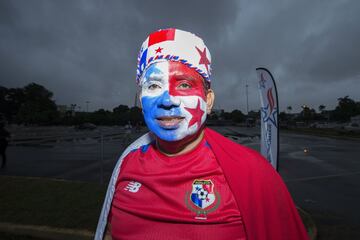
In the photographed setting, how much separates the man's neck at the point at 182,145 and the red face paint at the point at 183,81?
0.89 feet

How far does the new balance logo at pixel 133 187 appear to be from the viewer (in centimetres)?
155

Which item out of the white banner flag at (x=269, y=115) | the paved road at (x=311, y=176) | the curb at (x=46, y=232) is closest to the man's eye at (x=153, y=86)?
the white banner flag at (x=269, y=115)

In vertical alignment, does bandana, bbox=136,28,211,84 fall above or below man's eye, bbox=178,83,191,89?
above

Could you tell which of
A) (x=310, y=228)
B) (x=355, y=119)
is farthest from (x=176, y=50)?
(x=355, y=119)

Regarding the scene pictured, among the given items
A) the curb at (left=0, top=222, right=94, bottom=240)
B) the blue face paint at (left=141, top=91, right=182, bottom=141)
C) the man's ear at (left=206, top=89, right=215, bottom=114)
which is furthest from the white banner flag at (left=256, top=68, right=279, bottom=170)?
the curb at (left=0, top=222, right=94, bottom=240)

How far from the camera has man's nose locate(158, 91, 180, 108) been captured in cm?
150

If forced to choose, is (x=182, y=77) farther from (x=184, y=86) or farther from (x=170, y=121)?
(x=170, y=121)

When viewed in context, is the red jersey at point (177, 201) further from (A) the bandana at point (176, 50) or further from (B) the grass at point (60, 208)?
(B) the grass at point (60, 208)

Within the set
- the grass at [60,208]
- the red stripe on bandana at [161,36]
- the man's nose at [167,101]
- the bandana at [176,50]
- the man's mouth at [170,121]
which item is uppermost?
the red stripe on bandana at [161,36]

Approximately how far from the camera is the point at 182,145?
1580 mm

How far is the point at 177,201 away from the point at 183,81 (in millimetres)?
747

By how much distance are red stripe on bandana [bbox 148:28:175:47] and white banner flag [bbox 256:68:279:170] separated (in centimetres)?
232

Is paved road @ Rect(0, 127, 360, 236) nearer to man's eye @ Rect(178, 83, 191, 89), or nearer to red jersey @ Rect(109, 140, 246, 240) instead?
red jersey @ Rect(109, 140, 246, 240)

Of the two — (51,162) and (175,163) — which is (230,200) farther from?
(51,162)
